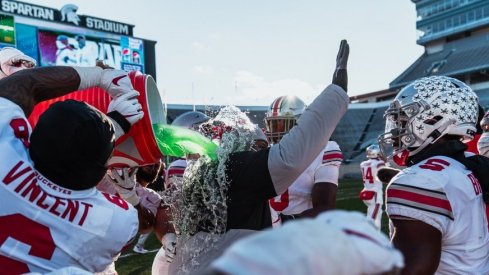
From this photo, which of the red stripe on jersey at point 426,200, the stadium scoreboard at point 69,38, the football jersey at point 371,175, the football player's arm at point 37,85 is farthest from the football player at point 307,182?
the stadium scoreboard at point 69,38

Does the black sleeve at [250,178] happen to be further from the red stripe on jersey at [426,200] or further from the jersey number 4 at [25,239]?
the jersey number 4 at [25,239]

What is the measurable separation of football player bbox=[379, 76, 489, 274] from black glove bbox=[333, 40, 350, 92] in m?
0.40

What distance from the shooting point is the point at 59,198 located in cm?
136

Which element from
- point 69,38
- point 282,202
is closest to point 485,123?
point 282,202

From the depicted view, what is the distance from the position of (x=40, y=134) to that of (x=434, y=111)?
1516 millimetres

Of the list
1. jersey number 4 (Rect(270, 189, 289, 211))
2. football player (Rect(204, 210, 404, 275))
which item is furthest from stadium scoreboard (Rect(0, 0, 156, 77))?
football player (Rect(204, 210, 404, 275))

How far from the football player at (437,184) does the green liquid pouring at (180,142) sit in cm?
70

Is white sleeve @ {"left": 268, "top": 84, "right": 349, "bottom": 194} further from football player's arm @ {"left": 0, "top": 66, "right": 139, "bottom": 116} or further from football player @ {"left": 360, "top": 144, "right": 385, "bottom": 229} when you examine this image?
football player @ {"left": 360, "top": 144, "right": 385, "bottom": 229}

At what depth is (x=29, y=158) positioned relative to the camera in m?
1.42

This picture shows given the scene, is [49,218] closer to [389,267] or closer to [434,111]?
[389,267]

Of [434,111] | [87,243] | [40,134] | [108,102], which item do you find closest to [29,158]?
[40,134]

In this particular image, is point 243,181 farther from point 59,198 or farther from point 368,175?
point 368,175

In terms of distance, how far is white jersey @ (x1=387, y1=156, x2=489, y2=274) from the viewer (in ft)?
5.82

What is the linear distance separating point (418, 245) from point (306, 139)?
0.53m
